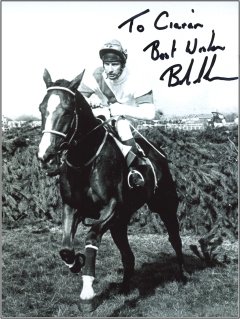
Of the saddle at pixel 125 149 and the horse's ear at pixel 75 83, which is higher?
the horse's ear at pixel 75 83

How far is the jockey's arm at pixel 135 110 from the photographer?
546 cm

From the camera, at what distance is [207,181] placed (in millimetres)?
9609

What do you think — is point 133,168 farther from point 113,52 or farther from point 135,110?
point 113,52

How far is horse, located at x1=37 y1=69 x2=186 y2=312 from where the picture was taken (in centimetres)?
449

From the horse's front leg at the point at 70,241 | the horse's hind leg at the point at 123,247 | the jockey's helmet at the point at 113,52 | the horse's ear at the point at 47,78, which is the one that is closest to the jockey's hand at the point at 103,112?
the jockey's helmet at the point at 113,52

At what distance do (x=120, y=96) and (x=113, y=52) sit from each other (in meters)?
0.53

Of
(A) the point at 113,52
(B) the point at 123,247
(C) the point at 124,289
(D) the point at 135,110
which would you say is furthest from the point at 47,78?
(C) the point at 124,289

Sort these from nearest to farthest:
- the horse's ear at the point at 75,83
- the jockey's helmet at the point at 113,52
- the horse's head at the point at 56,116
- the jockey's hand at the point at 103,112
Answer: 1. the horse's head at the point at 56,116
2. the horse's ear at the point at 75,83
3. the jockey's helmet at the point at 113,52
4. the jockey's hand at the point at 103,112

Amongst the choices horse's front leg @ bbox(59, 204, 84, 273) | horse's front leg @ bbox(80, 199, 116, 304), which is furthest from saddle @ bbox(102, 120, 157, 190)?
horse's front leg @ bbox(59, 204, 84, 273)

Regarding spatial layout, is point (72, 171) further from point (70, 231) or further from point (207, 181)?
point (207, 181)

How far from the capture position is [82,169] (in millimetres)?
5062

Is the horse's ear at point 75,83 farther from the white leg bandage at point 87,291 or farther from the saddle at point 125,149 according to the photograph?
the white leg bandage at point 87,291

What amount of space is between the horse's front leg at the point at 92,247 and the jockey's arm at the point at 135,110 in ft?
3.43

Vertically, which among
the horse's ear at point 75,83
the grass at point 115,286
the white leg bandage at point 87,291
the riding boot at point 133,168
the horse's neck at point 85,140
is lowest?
the grass at point 115,286
